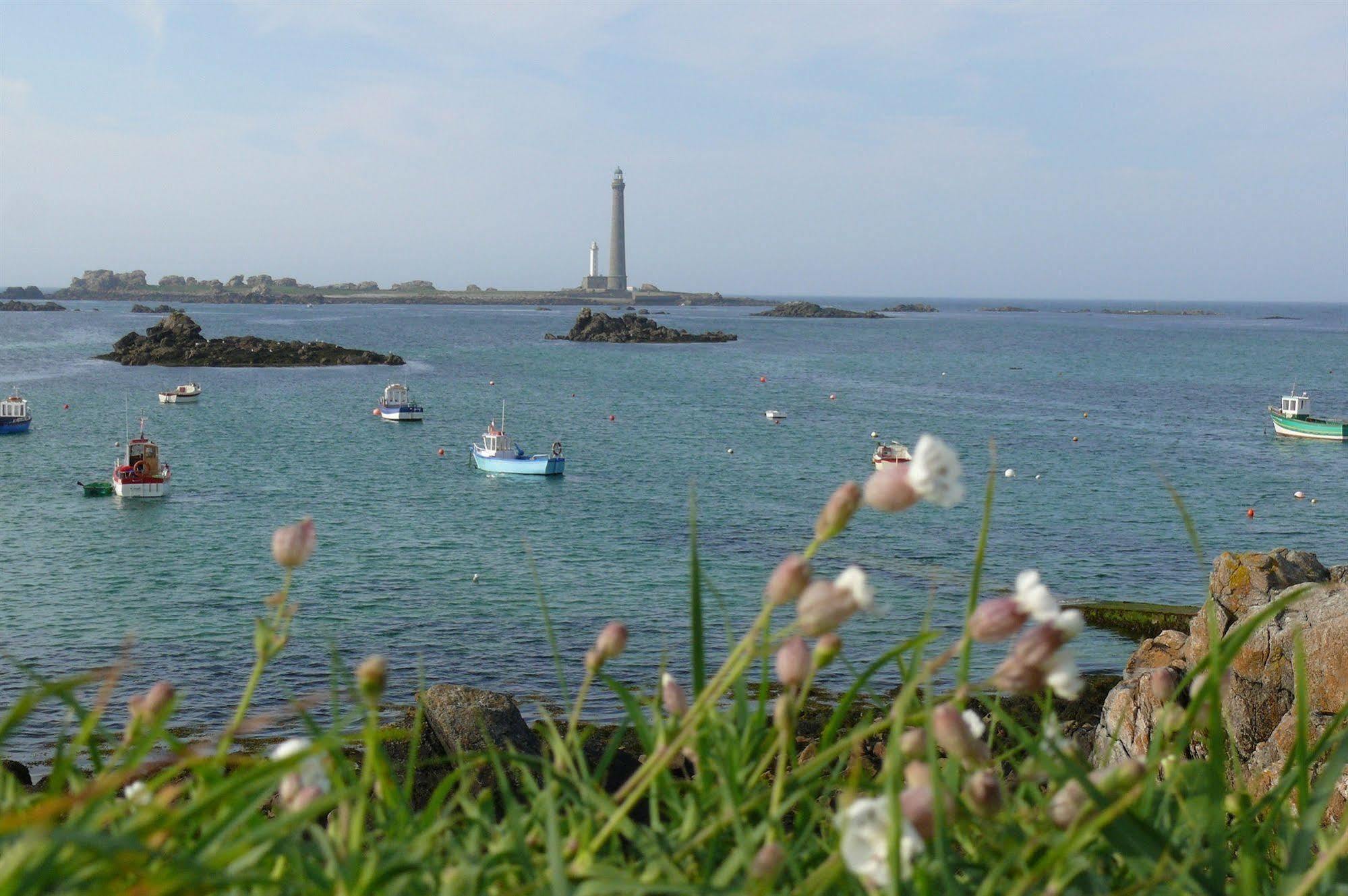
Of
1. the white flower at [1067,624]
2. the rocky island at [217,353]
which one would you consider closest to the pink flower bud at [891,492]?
the white flower at [1067,624]

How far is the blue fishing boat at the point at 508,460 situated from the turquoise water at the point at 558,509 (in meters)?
0.48

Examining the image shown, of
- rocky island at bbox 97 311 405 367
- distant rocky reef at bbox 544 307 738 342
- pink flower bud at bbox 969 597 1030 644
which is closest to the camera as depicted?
pink flower bud at bbox 969 597 1030 644

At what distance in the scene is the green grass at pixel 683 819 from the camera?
138 centimetres

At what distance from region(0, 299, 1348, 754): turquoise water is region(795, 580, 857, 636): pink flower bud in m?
0.57

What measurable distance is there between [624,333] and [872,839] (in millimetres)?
117328

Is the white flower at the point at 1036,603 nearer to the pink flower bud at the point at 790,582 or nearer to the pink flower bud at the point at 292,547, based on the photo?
the pink flower bud at the point at 790,582

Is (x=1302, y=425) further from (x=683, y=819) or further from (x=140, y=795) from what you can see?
(x=140, y=795)

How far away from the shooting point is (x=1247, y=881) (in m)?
1.46

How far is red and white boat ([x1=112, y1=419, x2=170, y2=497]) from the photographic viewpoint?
3344 centimetres

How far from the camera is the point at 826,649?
159cm

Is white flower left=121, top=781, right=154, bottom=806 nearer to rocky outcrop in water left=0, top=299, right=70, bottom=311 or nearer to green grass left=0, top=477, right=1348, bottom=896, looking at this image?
green grass left=0, top=477, right=1348, bottom=896

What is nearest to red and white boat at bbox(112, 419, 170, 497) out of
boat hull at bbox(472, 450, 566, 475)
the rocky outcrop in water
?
boat hull at bbox(472, 450, 566, 475)

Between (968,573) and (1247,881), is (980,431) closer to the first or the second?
(968,573)

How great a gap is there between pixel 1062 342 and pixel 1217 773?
439 feet
